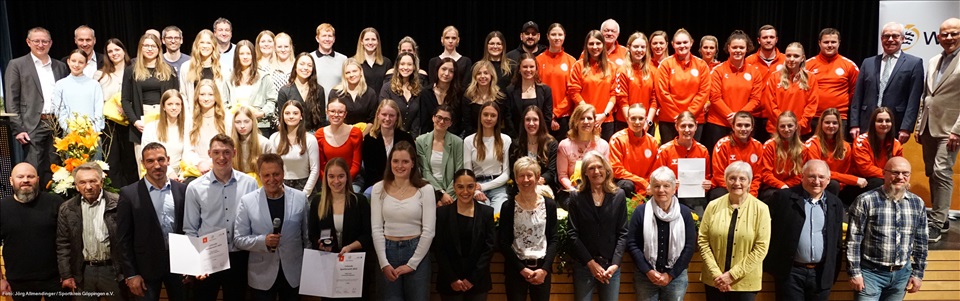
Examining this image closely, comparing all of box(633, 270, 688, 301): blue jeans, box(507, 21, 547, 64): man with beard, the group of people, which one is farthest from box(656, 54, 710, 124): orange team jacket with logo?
box(633, 270, 688, 301): blue jeans

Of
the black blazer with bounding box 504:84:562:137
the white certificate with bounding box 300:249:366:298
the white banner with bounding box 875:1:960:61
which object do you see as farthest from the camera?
the white banner with bounding box 875:1:960:61

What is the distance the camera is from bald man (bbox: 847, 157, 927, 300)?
510 centimetres

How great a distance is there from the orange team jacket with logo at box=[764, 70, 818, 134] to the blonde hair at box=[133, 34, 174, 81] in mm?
4981

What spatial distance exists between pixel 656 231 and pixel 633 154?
1235mm

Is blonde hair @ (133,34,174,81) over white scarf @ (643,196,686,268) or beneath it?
over

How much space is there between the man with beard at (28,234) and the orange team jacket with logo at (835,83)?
580 centimetres

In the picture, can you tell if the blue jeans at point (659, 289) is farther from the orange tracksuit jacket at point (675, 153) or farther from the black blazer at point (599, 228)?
the orange tracksuit jacket at point (675, 153)

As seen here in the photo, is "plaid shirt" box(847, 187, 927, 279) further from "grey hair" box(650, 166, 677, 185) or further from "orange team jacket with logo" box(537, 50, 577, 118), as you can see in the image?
"orange team jacket with logo" box(537, 50, 577, 118)

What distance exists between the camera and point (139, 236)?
4.77 m

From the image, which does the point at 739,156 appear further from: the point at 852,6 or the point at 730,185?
the point at 852,6

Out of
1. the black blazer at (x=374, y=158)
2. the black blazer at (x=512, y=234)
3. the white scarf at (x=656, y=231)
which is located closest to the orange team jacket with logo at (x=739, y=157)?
the white scarf at (x=656, y=231)

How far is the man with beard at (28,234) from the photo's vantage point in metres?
4.88

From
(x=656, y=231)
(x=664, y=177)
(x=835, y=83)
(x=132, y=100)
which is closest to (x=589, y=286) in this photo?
(x=656, y=231)

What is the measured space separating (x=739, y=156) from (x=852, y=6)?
11.4 ft
